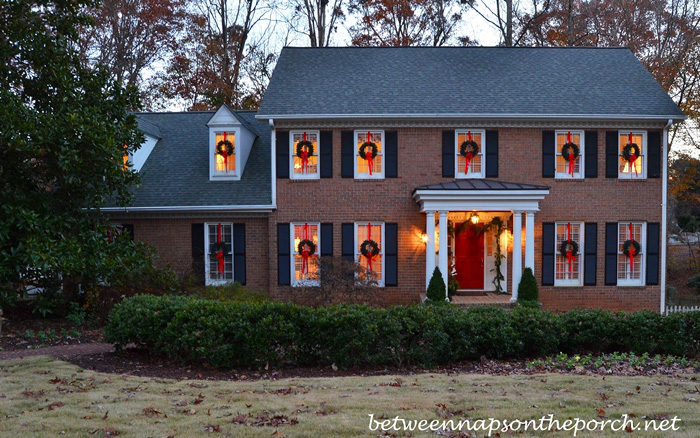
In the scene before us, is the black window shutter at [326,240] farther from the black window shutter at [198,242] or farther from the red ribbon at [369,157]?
the black window shutter at [198,242]

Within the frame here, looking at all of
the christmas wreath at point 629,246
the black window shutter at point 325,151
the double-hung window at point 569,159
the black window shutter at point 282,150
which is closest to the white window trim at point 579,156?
the double-hung window at point 569,159

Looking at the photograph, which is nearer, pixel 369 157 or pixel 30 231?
pixel 30 231

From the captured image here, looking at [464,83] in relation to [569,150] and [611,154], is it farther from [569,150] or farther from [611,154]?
[611,154]

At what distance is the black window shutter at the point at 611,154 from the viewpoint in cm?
1608

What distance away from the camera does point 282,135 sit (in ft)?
53.0

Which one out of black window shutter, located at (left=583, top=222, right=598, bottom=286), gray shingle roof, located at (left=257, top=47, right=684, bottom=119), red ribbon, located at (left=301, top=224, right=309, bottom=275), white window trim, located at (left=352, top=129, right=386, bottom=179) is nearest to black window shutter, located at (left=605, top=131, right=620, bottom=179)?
black window shutter, located at (left=583, top=222, right=598, bottom=286)

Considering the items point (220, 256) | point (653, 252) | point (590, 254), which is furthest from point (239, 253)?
point (653, 252)

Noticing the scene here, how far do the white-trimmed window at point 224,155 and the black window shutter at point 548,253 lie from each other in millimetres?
9170

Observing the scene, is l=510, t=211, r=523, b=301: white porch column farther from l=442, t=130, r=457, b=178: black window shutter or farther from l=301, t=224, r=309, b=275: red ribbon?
l=301, t=224, r=309, b=275: red ribbon

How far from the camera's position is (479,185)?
1552 centimetres

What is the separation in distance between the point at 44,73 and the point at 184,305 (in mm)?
7400

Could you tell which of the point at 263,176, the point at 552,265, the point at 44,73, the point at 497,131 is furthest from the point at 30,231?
the point at 552,265

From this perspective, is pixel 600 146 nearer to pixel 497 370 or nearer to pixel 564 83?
pixel 564 83

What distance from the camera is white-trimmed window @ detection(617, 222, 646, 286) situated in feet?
53.1
